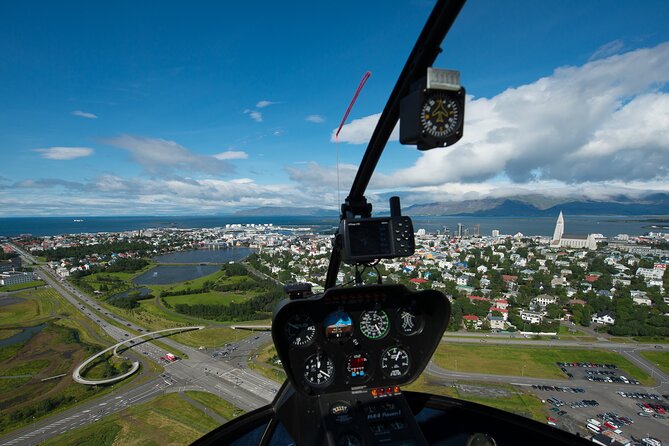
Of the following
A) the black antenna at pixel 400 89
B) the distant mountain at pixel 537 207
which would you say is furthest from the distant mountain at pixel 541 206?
the black antenna at pixel 400 89

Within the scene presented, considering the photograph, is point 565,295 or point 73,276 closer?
point 565,295

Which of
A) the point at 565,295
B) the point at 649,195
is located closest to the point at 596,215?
the point at 649,195

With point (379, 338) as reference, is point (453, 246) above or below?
below

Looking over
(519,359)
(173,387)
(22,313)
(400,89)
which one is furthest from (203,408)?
(22,313)

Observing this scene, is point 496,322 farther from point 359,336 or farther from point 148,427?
point 359,336

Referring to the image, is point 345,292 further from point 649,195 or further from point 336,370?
point 649,195

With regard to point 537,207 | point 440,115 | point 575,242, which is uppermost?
point 440,115

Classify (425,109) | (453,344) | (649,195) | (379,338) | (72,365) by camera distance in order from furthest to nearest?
(649,195)
(453,344)
(72,365)
(379,338)
(425,109)
